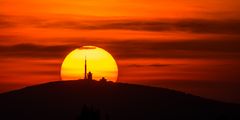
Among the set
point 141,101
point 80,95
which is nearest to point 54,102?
point 80,95

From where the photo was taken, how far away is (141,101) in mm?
158875

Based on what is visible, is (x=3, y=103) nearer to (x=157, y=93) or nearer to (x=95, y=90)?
(x=95, y=90)

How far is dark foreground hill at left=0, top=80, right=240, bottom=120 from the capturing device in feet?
485

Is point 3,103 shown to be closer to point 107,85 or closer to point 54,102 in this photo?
point 54,102

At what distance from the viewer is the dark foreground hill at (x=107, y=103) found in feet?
485

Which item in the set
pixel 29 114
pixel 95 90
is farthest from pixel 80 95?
pixel 29 114

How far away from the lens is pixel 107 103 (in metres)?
155

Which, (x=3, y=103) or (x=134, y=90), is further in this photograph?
(x=134, y=90)

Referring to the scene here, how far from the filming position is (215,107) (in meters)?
157

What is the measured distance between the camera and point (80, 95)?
15738 cm

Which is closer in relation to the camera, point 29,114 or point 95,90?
point 29,114

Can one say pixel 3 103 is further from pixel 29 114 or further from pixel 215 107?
pixel 215 107

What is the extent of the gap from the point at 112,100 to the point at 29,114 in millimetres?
16334

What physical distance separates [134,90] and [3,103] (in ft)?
80.3
